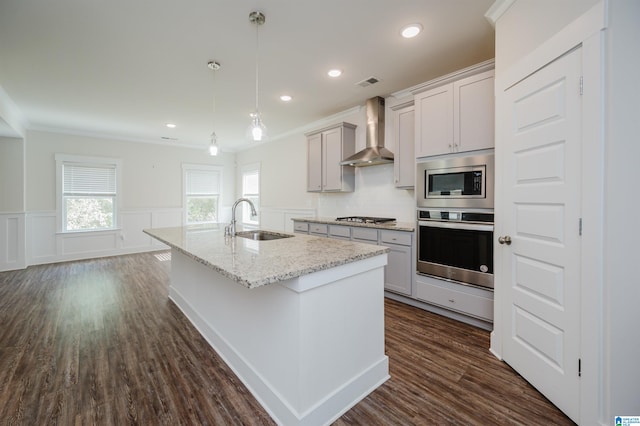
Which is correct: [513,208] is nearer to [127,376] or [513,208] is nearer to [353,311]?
[353,311]

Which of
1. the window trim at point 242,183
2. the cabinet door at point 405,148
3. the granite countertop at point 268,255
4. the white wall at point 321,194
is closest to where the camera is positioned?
the granite countertop at point 268,255

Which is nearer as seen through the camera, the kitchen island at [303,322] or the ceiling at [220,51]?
the kitchen island at [303,322]

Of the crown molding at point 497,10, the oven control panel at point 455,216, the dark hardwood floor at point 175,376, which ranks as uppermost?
the crown molding at point 497,10

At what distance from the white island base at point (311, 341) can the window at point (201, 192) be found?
5.62 meters

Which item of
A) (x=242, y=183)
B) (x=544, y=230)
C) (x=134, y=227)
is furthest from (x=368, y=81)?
(x=134, y=227)

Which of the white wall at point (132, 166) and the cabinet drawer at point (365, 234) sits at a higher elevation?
the white wall at point (132, 166)

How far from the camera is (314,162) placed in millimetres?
4570

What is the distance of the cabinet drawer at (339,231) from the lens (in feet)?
12.0

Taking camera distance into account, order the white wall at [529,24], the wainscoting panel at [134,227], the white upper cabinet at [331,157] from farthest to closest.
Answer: the wainscoting panel at [134,227], the white upper cabinet at [331,157], the white wall at [529,24]

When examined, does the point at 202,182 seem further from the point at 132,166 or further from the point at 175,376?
the point at 175,376

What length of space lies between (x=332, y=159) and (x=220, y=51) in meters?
2.13

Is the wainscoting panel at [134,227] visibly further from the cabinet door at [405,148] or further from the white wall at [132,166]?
the cabinet door at [405,148]

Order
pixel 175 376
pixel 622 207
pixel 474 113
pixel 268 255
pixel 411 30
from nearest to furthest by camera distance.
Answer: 1. pixel 622 207
2. pixel 268 255
3. pixel 175 376
4. pixel 411 30
5. pixel 474 113

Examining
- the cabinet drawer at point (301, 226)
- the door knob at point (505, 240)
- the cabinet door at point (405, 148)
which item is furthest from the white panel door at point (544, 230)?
the cabinet drawer at point (301, 226)
